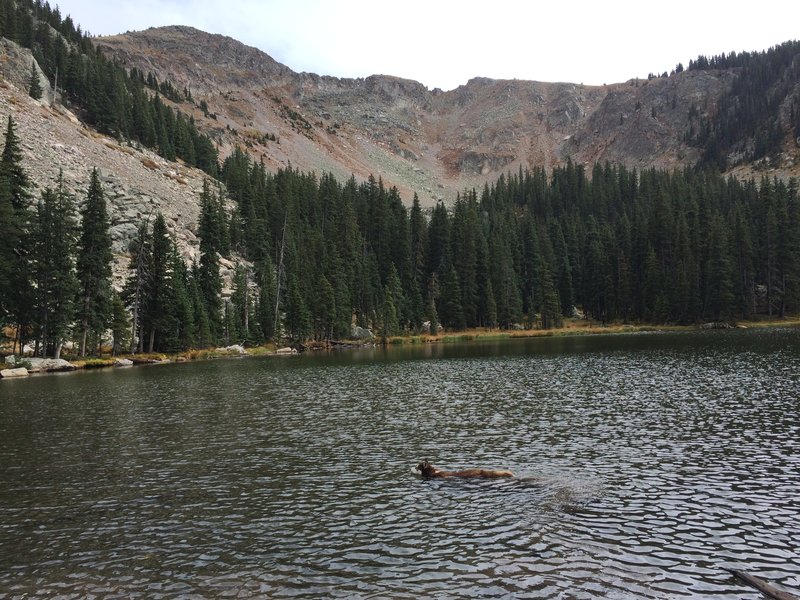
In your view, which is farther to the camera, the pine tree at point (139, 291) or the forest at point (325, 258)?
the pine tree at point (139, 291)

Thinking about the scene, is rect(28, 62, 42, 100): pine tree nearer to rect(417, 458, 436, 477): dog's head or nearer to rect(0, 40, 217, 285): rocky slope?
rect(0, 40, 217, 285): rocky slope

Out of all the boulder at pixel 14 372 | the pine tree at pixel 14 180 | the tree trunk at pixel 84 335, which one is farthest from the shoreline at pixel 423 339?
the pine tree at pixel 14 180

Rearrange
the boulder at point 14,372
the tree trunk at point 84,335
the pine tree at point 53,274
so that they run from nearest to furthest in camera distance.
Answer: the boulder at point 14,372
the pine tree at point 53,274
the tree trunk at point 84,335

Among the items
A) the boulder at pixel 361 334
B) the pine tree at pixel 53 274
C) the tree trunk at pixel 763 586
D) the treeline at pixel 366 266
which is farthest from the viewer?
the boulder at pixel 361 334

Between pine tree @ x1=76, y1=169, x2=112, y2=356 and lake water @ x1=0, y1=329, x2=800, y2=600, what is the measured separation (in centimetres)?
3713

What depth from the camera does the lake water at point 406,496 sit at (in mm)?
11922

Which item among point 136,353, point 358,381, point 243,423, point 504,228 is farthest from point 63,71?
point 243,423

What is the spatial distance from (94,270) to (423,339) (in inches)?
2441

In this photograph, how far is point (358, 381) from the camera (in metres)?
48.0

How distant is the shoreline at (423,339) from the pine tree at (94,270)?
17.9 feet

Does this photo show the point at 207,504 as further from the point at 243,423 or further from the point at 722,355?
the point at 722,355

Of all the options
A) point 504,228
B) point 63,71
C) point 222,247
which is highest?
point 63,71

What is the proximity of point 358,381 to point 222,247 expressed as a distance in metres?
76.4

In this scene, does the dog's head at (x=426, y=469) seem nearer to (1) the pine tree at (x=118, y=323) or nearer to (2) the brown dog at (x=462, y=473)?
(2) the brown dog at (x=462, y=473)
